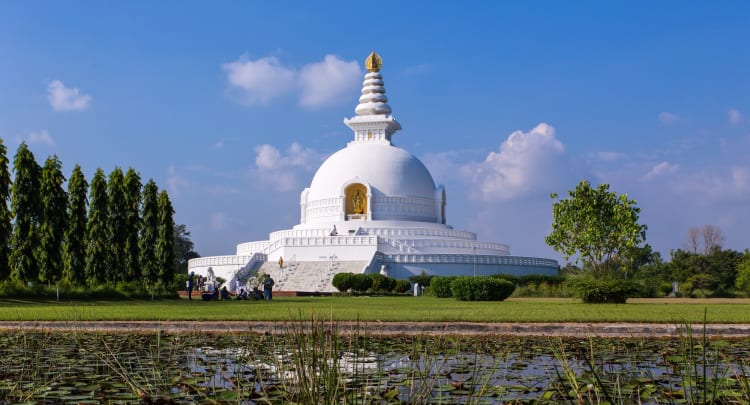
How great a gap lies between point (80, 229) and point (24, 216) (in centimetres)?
267

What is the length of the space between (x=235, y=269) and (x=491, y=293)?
26.2 meters

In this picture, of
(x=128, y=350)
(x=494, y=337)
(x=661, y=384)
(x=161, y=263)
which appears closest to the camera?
(x=661, y=384)

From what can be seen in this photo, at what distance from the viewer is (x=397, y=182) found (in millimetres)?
59031

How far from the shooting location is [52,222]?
29109 mm

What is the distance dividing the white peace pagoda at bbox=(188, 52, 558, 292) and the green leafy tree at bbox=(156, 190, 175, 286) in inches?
182

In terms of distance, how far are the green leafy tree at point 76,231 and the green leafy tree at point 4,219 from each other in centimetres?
264

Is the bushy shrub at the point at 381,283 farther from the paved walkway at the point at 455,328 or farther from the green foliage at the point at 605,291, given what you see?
the paved walkway at the point at 455,328

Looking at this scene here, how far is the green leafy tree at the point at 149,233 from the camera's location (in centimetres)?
3384

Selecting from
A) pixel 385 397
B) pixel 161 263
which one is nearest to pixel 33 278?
pixel 161 263

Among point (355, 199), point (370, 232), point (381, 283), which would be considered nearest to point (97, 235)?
point (381, 283)

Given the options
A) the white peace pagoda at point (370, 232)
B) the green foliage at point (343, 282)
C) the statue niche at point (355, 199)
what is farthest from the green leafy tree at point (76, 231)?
the statue niche at point (355, 199)

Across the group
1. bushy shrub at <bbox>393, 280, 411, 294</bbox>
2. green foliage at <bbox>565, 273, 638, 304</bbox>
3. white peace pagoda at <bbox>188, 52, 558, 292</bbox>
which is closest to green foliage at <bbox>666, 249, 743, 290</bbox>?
white peace pagoda at <bbox>188, 52, 558, 292</bbox>

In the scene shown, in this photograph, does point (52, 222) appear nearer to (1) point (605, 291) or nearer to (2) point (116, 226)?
(2) point (116, 226)

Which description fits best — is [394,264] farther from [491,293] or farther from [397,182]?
[491,293]
